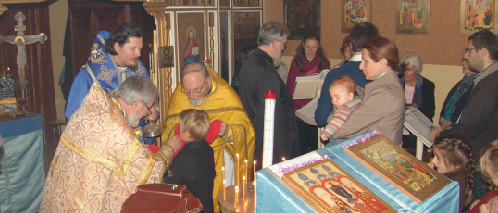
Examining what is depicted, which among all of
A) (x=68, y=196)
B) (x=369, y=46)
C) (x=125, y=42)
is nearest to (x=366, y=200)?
(x=369, y=46)

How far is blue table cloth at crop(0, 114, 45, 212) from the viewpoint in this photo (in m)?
4.01

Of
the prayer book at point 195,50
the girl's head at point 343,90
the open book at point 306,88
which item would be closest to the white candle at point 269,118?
the girl's head at point 343,90

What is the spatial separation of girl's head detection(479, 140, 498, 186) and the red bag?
169 centimetres

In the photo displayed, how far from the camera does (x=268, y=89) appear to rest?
12.1 feet

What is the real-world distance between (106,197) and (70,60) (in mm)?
4904

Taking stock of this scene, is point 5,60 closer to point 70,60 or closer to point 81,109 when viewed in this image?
point 70,60

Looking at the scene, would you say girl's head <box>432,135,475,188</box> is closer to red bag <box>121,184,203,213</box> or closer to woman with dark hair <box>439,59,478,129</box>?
woman with dark hair <box>439,59,478,129</box>

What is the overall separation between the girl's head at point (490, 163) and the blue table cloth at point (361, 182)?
30 cm

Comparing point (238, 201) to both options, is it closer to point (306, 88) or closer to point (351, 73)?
A: point (351, 73)

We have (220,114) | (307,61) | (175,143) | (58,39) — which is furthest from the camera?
(58,39)

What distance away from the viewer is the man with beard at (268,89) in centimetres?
373

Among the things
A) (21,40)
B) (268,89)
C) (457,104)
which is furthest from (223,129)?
(21,40)

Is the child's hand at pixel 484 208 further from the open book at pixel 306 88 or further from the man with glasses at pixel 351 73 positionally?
the open book at pixel 306 88

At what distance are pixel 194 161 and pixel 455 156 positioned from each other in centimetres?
175
